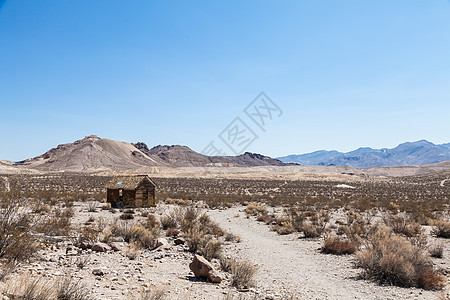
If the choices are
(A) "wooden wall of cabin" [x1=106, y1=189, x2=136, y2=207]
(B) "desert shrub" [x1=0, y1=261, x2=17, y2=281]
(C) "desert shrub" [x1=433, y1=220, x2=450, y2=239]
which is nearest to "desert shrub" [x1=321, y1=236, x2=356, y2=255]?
(C) "desert shrub" [x1=433, y1=220, x2=450, y2=239]

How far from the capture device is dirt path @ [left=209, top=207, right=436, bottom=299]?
701cm

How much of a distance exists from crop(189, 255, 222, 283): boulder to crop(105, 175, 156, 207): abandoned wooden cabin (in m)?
16.2

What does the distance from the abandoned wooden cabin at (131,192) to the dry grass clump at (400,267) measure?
18197 mm

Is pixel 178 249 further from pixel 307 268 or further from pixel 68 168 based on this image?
pixel 68 168

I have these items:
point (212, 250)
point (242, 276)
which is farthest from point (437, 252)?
point (212, 250)

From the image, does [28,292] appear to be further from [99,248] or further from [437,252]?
[437,252]

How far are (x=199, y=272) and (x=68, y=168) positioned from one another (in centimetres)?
14058

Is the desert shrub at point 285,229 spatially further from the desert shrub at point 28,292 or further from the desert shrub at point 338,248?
the desert shrub at point 28,292

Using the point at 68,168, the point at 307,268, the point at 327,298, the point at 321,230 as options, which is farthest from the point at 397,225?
the point at 68,168

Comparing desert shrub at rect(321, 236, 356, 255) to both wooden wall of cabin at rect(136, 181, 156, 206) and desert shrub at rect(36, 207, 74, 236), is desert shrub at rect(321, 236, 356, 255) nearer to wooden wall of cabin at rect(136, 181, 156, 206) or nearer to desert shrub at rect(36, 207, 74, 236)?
desert shrub at rect(36, 207, 74, 236)

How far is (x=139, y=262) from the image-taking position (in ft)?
27.5

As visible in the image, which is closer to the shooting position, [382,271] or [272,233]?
[382,271]

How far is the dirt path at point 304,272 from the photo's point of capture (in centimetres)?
701

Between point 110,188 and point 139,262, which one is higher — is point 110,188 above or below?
above
